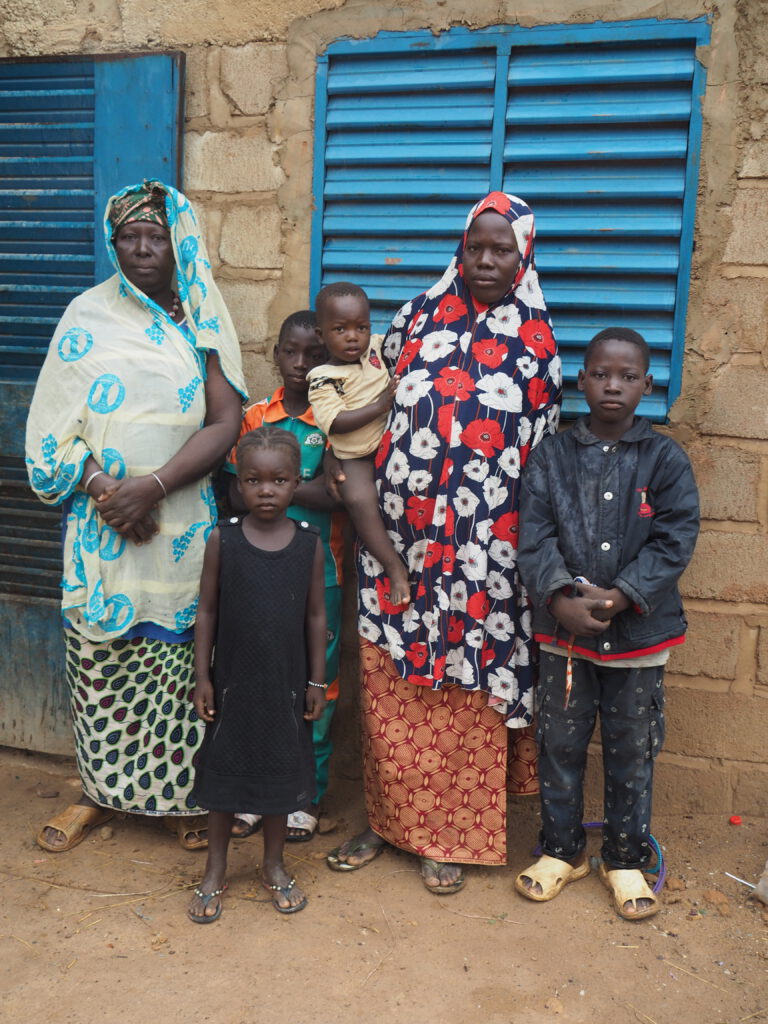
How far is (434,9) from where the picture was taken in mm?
3109

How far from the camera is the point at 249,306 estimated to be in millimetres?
3457

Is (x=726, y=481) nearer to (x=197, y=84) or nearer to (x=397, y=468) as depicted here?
(x=397, y=468)

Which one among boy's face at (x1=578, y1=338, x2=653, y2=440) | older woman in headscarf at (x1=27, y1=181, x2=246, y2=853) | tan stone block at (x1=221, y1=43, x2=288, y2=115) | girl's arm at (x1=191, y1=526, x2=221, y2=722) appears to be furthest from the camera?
tan stone block at (x1=221, y1=43, x2=288, y2=115)

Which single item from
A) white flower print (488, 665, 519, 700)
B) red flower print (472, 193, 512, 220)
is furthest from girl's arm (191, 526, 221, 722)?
red flower print (472, 193, 512, 220)

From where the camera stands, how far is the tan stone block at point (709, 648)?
3.06 meters

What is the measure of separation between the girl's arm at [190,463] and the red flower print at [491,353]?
0.85 metres

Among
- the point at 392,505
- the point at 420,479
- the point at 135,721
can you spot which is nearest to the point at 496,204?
the point at 420,479

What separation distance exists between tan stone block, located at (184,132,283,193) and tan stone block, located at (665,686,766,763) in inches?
94.1

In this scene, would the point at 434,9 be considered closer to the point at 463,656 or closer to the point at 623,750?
the point at 463,656

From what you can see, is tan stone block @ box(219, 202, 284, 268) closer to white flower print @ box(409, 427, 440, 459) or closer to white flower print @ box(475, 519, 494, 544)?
white flower print @ box(409, 427, 440, 459)

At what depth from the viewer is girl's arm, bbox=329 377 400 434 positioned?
8.96 ft

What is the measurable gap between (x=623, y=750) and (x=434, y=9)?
2.54 meters

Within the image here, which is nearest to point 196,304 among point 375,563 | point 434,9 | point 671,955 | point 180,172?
point 180,172

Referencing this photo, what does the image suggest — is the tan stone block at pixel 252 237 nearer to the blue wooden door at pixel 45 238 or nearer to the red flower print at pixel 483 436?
the blue wooden door at pixel 45 238
